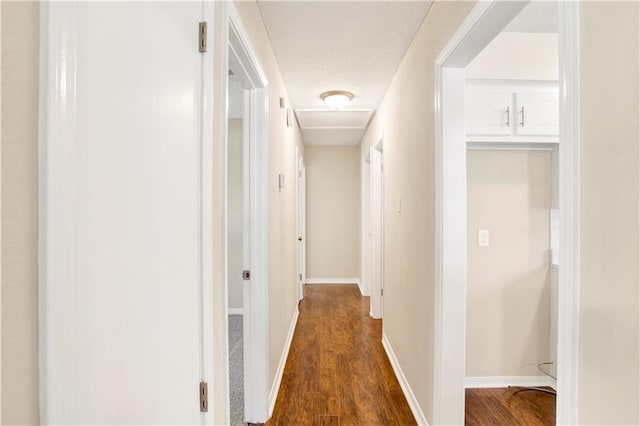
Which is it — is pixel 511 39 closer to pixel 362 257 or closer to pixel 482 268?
pixel 482 268

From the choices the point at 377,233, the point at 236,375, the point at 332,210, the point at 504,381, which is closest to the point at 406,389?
the point at 504,381

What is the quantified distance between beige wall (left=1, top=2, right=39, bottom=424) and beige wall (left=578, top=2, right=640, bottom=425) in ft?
3.63

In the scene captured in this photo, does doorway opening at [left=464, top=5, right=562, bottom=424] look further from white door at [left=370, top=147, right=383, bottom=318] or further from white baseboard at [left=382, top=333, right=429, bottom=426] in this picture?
white door at [left=370, top=147, right=383, bottom=318]

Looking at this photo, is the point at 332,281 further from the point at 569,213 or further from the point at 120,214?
the point at 120,214

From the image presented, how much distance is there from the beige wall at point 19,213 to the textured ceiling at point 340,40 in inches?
63.8

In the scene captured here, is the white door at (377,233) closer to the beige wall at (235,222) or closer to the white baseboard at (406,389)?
the white baseboard at (406,389)

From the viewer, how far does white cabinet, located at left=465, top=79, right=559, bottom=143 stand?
2.22 metres

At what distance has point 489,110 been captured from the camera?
7.33 feet

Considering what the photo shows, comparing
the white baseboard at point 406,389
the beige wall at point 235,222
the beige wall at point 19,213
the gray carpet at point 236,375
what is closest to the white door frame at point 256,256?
the gray carpet at point 236,375

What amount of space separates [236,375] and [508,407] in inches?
77.1

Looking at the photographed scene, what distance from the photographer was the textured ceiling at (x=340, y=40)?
5.97 feet

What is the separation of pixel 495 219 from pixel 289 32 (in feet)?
6.44

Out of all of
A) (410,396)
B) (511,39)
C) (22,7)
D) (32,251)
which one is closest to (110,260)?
(32,251)

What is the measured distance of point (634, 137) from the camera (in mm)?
660
